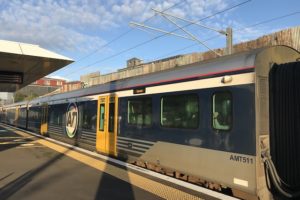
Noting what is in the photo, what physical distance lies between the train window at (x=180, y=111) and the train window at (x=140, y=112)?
2.28 feet

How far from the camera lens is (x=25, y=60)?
14141 millimetres

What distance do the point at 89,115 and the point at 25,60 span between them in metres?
3.22

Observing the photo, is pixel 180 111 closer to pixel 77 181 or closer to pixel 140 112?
pixel 140 112

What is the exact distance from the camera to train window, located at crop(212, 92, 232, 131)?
7301 mm

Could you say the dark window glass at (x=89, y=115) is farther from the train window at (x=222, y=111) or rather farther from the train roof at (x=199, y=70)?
the train window at (x=222, y=111)

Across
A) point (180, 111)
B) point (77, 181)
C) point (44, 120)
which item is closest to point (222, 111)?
point (180, 111)

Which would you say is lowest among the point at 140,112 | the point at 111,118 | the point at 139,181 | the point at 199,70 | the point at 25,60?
the point at 139,181

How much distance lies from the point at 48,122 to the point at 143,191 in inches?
604

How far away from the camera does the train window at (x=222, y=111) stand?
730 centimetres

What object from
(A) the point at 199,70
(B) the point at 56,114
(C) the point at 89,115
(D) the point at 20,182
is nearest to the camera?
(A) the point at 199,70

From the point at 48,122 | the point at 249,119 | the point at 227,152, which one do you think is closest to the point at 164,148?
the point at 227,152

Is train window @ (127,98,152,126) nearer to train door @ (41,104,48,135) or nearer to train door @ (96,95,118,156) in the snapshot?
train door @ (96,95,118,156)

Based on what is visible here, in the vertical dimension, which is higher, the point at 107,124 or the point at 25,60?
the point at 25,60

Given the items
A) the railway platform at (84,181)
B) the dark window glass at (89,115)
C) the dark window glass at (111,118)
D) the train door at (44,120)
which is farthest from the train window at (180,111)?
the train door at (44,120)
